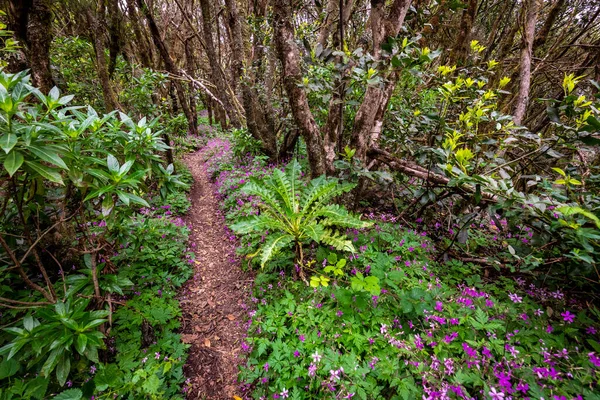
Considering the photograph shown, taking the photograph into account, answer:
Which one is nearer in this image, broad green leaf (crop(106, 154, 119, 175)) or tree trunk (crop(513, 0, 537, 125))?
broad green leaf (crop(106, 154, 119, 175))

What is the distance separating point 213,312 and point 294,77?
134 inches

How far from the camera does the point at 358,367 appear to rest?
199 cm

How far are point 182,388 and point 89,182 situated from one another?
2.05 metres

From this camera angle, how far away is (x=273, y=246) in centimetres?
276

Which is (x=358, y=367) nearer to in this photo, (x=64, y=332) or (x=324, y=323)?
(x=324, y=323)

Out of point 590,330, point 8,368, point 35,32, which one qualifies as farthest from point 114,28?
point 590,330

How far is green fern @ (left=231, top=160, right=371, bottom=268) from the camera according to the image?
2.85 m

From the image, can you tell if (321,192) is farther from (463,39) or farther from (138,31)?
(138,31)

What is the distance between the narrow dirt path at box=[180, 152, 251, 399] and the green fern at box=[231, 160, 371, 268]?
916 millimetres

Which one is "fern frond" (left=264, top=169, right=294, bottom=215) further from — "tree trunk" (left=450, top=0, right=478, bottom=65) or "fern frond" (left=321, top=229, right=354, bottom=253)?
"tree trunk" (left=450, top=0, right=478, bottom=65)

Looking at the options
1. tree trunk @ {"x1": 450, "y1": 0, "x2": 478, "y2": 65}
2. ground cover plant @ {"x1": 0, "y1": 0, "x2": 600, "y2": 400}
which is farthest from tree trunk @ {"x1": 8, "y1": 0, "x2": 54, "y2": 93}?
tree trunk @ {"x1": 450, "y1": 0, "x2": 478, "y2": 65}

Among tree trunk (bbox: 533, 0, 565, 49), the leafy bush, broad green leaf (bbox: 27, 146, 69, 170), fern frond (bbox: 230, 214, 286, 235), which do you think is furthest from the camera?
tree trunk (bbox: 533, 0, 565, 49)

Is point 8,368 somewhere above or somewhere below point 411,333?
above

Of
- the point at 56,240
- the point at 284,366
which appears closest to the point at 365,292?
the point at 284,366
